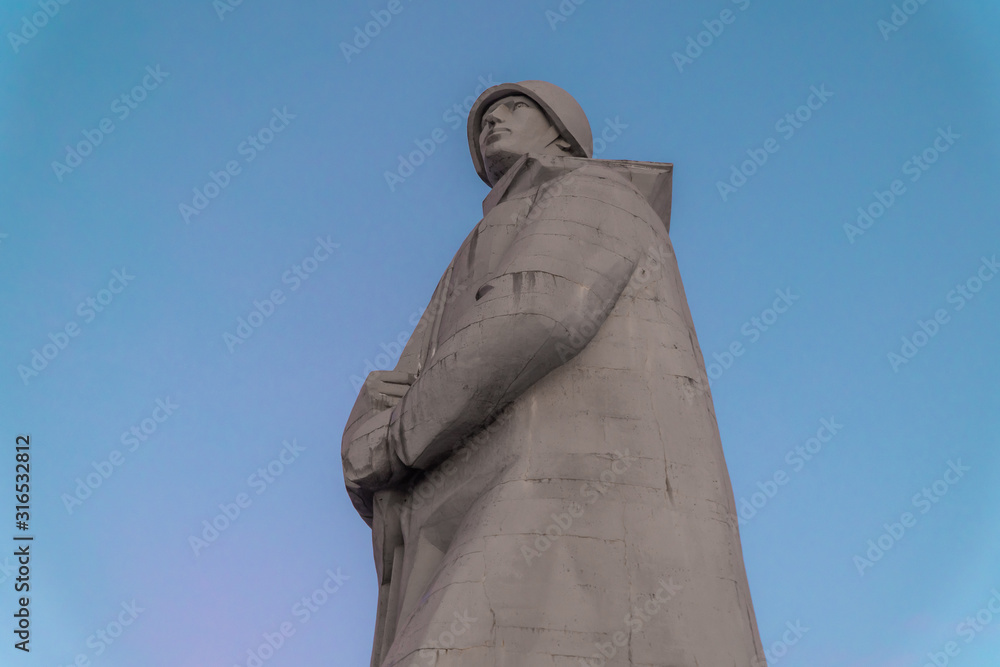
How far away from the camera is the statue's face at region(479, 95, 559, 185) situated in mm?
8625

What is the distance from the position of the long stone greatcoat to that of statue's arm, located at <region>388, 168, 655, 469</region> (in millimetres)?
13

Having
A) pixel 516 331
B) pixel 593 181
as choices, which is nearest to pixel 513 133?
pixel 593 181

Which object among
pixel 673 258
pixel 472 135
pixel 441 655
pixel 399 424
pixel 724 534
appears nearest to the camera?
pixel 441 655

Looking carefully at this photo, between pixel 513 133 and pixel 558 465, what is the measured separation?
3.51m

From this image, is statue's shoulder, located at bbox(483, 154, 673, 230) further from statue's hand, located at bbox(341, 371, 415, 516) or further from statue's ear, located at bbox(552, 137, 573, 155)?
statue's hand, located at bbox(341, 371, 415, 516)

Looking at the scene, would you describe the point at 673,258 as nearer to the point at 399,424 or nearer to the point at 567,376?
the point at 567,376

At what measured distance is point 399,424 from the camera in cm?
672

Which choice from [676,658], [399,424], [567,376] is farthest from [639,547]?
[399,424]

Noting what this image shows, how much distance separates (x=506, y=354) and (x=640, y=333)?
1024mm

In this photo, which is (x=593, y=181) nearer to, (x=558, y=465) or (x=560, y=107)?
(x=560, y=107)

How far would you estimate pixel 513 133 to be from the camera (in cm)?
866

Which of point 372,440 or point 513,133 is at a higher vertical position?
point 513,133

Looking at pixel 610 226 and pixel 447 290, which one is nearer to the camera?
pixel 610 226

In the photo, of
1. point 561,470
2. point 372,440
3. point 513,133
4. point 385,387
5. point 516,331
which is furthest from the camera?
point 513,133
